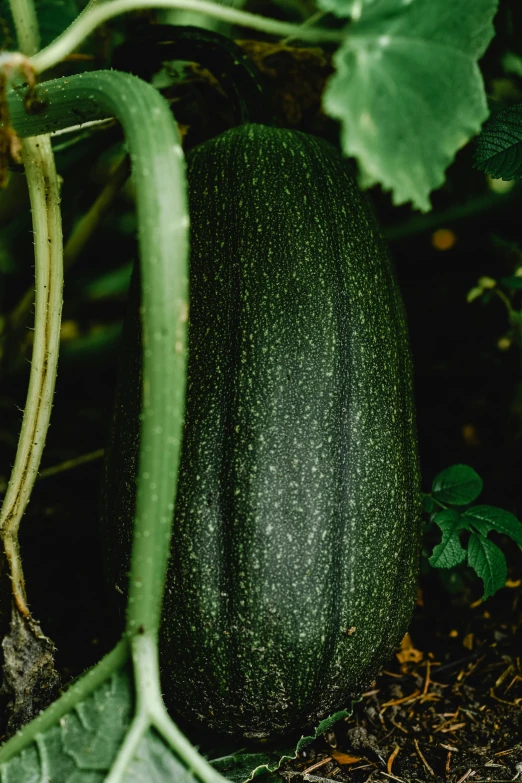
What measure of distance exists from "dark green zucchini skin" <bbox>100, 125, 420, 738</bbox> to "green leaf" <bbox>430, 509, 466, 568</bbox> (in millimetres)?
63

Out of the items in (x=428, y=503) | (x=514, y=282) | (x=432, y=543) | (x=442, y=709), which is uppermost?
(x=514, y=282)

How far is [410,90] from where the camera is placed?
912 millimetres

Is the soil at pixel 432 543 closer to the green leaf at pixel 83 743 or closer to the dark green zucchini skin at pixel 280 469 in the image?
the dark green zucchini skin at pixel 280 469

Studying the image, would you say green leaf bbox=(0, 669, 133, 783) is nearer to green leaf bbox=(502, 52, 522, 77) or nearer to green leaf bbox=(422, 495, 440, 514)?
green leaf bbox=(422, 495, 440, 514)

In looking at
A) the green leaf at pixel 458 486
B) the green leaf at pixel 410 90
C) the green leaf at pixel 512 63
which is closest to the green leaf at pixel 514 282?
the green leaf at pixel 458 486

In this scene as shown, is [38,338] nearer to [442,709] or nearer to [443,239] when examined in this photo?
[442,709]

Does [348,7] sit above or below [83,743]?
above

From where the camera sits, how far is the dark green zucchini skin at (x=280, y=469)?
126cm

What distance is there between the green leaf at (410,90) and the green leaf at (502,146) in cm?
42

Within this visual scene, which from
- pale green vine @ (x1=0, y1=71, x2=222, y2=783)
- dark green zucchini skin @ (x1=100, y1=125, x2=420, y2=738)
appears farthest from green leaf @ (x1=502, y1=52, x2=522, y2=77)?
pale green vine @ (x1=0, y1=71, x2=222, y2=783)

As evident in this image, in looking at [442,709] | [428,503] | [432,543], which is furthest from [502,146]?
[442,709]

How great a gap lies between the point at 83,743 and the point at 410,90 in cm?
87

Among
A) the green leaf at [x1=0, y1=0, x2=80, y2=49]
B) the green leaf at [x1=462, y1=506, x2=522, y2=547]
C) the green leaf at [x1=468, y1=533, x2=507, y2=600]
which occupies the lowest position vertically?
the green leaf at [x1=468, y1=533, x2=507, y2=600]

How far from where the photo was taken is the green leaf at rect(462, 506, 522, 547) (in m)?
1.36
